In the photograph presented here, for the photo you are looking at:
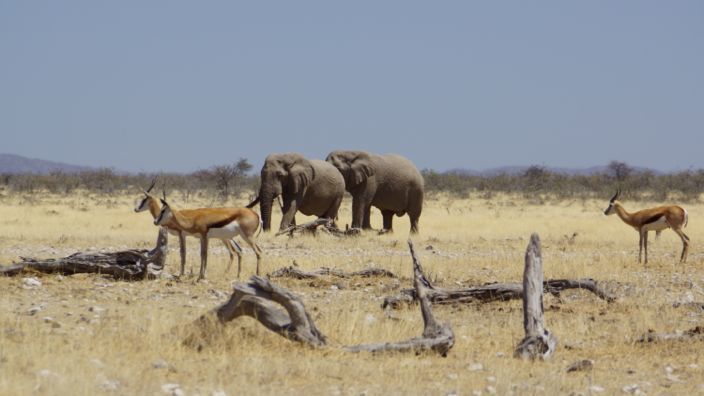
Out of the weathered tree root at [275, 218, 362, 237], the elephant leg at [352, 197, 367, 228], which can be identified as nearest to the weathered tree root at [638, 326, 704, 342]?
the weathered tree root at [275, 218, 362, 237]

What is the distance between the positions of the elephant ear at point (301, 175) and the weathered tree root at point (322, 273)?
1232 centimetres

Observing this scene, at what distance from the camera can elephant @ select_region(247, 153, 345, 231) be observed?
90.9ft

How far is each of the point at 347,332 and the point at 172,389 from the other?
290cm

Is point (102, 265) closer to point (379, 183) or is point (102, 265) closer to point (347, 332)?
point (347, 332)

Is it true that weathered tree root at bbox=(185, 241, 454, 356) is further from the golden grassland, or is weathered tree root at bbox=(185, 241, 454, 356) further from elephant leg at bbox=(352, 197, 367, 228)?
elephant leg at bbox=(352, 197, 367, 228)

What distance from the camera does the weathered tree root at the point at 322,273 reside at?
1523 centimetres

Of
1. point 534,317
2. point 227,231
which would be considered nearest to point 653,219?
point 227,231

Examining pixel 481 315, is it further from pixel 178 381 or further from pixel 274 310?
pixel 178 381

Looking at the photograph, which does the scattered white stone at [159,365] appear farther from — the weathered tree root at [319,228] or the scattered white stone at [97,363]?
the weathered tree root at [319,228]

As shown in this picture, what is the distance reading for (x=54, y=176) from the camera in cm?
6612

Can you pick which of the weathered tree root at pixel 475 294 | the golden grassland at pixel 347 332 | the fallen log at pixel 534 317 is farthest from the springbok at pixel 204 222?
the fallen log at pixel 534 317

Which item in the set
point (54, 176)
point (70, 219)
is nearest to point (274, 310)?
point (70, 219)

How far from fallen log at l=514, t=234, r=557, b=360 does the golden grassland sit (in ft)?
0.55

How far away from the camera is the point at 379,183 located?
3081cm
